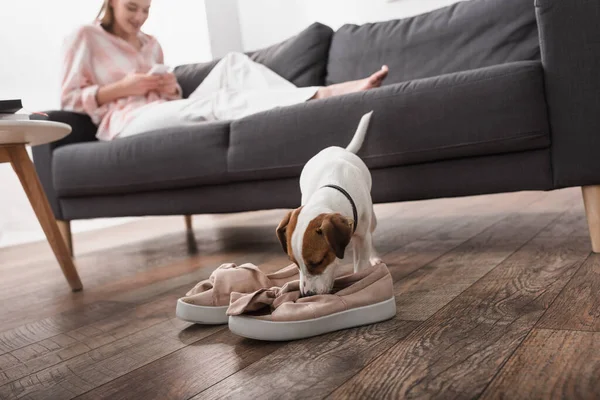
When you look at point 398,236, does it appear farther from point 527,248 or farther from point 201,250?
point 201,250

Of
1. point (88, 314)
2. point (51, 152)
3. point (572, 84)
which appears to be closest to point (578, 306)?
point (572, 84)

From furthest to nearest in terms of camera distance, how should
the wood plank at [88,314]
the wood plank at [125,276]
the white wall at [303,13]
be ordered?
the white wall at [303,13]
the wood plank at [125,276]
the wood plank at [88,314]

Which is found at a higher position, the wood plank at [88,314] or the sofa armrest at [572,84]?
the sofa armrest at [572,84]

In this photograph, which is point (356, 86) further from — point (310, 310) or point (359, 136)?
point (310, 310)

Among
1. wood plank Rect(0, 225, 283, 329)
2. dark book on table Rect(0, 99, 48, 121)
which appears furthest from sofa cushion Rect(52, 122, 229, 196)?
dark book on table Rect(0, 99, 48, 121)

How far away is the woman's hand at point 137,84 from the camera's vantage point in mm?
2623

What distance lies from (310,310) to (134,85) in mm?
1920

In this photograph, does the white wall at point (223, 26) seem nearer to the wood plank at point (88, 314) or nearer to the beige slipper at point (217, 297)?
the wood plank at point (88, 314)

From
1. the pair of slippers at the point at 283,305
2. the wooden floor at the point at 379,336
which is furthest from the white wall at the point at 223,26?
the pair of slippers at the point at 283,305

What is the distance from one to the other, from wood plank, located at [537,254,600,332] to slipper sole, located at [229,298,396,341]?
30 centimetres

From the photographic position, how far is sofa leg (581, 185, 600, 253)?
4.86ft

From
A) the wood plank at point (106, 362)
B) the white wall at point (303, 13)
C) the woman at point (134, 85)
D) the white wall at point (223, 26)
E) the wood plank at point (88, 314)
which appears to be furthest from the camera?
the white wall at point (223, 26)

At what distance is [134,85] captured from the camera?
8.62 feet

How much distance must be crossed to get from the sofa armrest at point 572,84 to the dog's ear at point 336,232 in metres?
0.75
